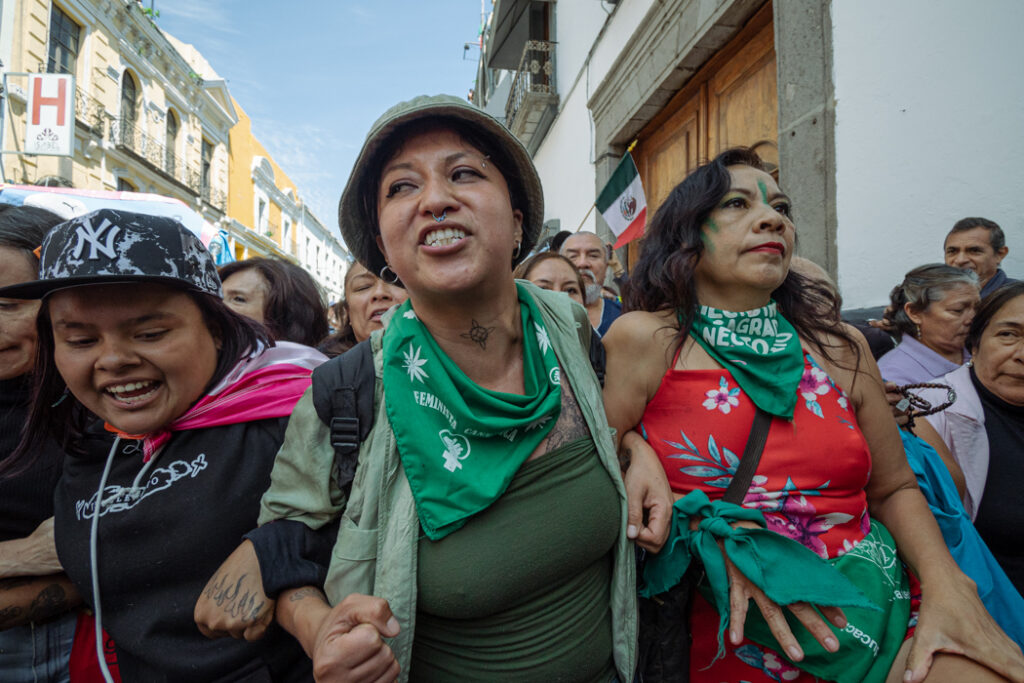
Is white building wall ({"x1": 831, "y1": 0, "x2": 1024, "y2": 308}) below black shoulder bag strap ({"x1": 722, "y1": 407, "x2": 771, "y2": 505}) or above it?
above

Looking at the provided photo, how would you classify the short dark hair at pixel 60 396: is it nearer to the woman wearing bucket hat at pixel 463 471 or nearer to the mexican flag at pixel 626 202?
the woman wearing bucket hat at pixel 463 471

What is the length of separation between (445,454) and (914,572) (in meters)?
1.28

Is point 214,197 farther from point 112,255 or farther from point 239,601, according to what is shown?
point 239,601

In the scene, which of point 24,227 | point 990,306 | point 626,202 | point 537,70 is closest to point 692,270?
point 990,306

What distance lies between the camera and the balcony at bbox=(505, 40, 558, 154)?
9188 millimetres

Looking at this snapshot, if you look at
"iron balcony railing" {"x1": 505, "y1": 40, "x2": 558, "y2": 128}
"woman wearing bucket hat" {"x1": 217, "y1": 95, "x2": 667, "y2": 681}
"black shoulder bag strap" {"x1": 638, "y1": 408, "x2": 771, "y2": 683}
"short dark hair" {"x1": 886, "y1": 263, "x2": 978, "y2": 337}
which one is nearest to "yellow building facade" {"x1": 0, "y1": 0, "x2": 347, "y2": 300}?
"woman wearing bucket hat" {"x1": 217, "y1": 95, "x2": 667, "y2": 681}

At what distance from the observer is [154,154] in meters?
19.2

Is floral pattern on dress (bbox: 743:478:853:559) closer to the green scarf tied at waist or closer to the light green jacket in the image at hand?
the green scarf tied at waist

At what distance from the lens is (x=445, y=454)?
1.17 m

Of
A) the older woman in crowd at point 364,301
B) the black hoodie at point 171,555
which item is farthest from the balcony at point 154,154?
the black hoodie at point 171,555

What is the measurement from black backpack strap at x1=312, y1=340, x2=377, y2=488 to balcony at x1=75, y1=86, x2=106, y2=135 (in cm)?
1906

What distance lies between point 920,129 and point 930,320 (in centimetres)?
105

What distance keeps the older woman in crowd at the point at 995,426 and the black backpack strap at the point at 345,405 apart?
2.27 metres

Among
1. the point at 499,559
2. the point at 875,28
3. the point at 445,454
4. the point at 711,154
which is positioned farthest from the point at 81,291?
the point at 711,154
